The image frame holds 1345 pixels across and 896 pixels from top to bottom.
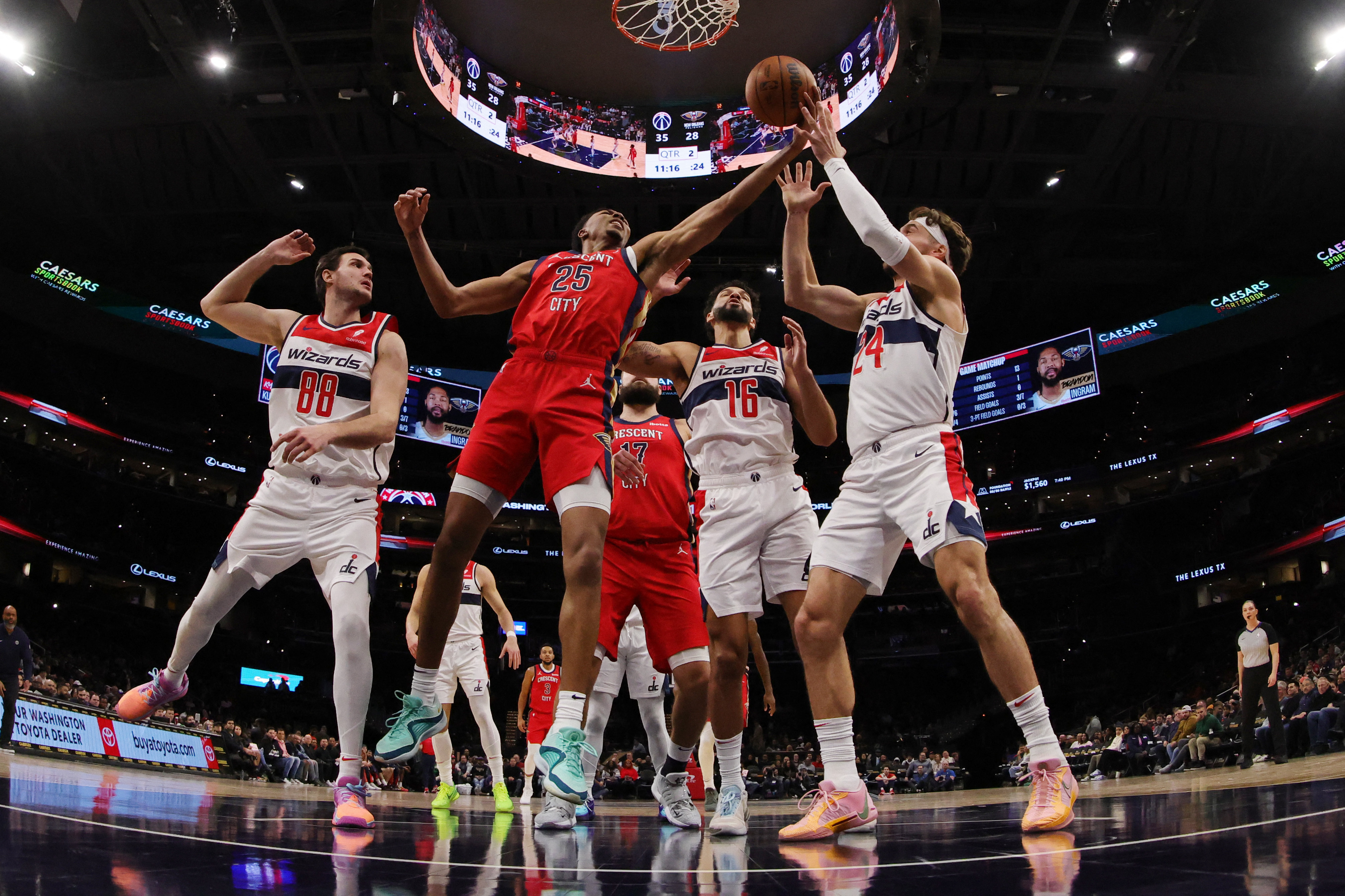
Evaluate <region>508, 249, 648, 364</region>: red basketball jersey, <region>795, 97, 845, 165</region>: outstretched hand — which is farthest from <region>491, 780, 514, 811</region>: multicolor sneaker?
<region>795, 97, 845, 165</region>: outstretched hand

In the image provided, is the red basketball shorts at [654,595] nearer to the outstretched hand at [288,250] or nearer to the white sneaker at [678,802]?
the white sneaker at [678,802]

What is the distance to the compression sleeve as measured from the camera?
3803 millimetres

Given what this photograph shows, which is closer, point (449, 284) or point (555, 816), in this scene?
point (555, 816)

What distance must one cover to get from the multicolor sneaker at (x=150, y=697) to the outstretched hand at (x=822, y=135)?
12.5ft

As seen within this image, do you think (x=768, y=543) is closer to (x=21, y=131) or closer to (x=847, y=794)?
(x=847, y=794)

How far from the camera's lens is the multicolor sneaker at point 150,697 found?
171 inches

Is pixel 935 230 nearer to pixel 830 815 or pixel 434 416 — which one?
pixel 830 815

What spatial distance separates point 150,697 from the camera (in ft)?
14.5

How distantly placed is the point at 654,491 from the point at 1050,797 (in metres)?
2.50

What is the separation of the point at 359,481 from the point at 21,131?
1716 centimetres

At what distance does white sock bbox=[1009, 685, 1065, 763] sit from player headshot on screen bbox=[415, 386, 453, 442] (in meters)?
21.4

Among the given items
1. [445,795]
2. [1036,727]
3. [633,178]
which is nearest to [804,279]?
[1036,727]

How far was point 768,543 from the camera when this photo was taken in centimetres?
483

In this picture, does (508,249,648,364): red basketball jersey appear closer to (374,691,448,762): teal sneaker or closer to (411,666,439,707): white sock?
(411,666,439,707): white sock
